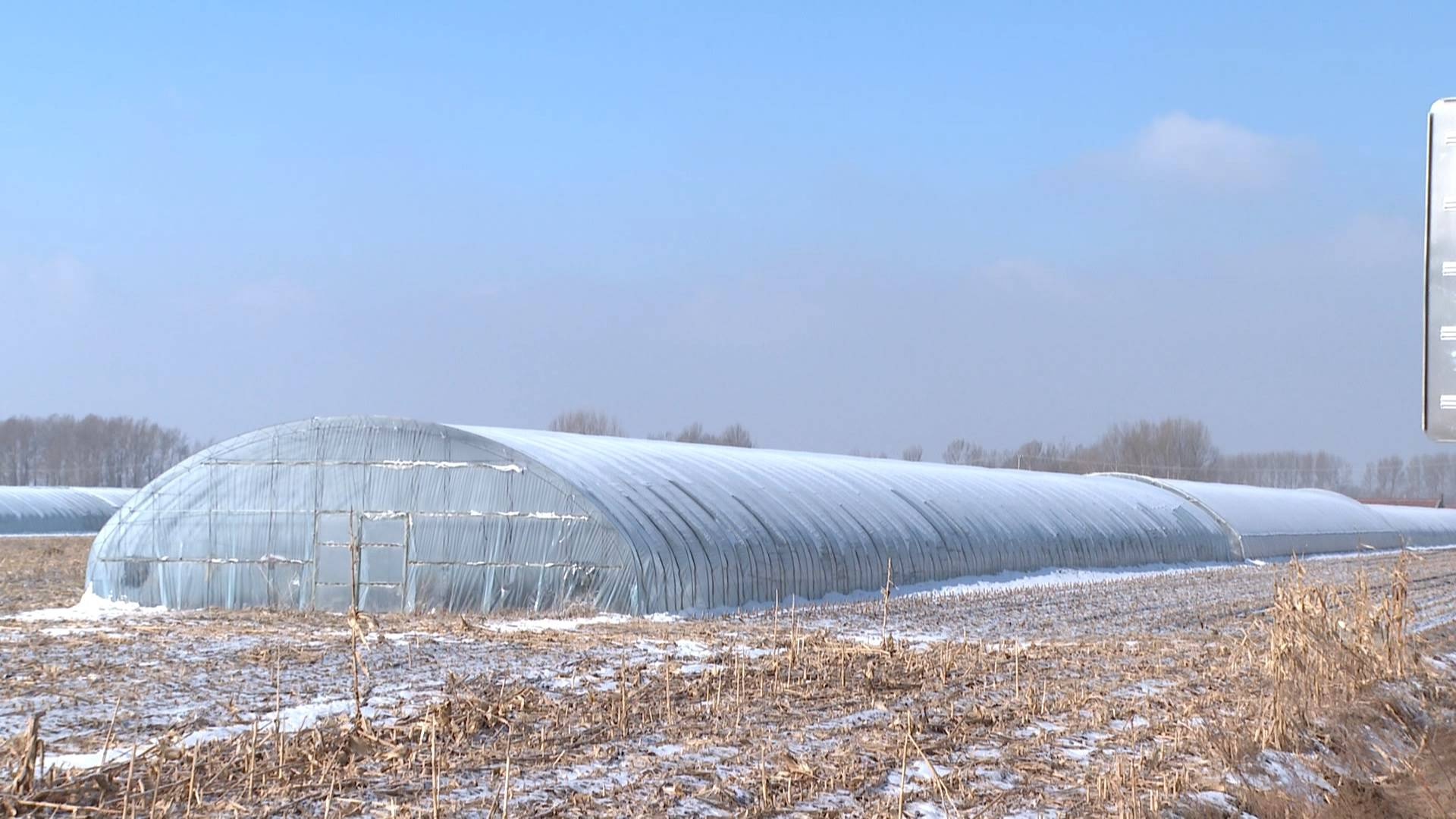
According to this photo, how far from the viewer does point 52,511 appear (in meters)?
63.6

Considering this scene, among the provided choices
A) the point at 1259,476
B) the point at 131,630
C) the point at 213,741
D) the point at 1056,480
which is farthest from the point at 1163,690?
the point at 1259,476

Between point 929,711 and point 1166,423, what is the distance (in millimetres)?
114480

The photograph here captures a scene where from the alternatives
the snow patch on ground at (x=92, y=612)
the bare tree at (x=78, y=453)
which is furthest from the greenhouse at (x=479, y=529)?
the bare tree at (x=78, y=453)

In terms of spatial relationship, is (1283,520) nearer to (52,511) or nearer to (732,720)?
(732,720)

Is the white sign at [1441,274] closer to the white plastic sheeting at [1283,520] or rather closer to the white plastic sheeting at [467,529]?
the white plastic sheeting at [467,529]

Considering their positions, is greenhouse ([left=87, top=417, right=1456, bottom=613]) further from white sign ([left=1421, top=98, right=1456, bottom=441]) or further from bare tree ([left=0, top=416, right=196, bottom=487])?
bare tree ([left=0, top=416, right=196, bottom=487])

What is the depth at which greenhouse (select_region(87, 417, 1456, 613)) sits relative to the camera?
76.3 feet

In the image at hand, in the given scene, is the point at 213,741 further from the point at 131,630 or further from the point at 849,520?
the point at 849,520

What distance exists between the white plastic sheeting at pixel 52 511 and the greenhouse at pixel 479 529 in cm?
3985

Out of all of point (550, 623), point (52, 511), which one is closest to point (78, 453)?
point (52, 511)

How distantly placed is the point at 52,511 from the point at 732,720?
60412mm

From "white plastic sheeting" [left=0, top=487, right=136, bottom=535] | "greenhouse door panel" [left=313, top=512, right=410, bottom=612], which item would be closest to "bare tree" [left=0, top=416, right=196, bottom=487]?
"white plastic sheeting" [left=0, top=487, right=136, bottom=535]

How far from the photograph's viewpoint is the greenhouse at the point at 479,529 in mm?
23266

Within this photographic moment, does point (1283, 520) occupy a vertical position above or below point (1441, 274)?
below
